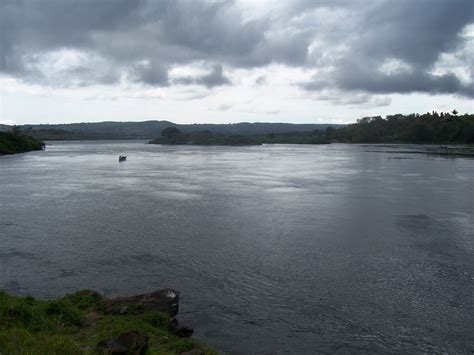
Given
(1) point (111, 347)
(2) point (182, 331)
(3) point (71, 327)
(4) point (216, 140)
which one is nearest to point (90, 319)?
(3) point (71, 327)

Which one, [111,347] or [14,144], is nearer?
[111,347]

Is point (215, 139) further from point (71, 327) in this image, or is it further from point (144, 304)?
point (71, 327)

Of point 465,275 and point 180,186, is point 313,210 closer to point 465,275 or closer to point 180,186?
point 465,275

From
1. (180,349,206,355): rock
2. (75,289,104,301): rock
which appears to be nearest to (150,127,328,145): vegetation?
(75,289,104,301): rock

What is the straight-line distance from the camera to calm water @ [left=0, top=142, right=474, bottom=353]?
28.5 ft

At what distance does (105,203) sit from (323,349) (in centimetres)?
1674

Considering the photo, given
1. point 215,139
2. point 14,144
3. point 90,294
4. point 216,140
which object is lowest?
point 90,294

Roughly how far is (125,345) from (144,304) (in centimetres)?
239

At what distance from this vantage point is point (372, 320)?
903cm

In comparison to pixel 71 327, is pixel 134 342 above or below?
above

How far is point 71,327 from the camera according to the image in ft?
24.7

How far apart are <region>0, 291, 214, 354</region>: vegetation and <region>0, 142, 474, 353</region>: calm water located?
1.04 metres

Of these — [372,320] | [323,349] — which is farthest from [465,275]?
[323,349]

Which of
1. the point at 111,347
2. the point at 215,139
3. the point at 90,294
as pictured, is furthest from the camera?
the point at 215,139
